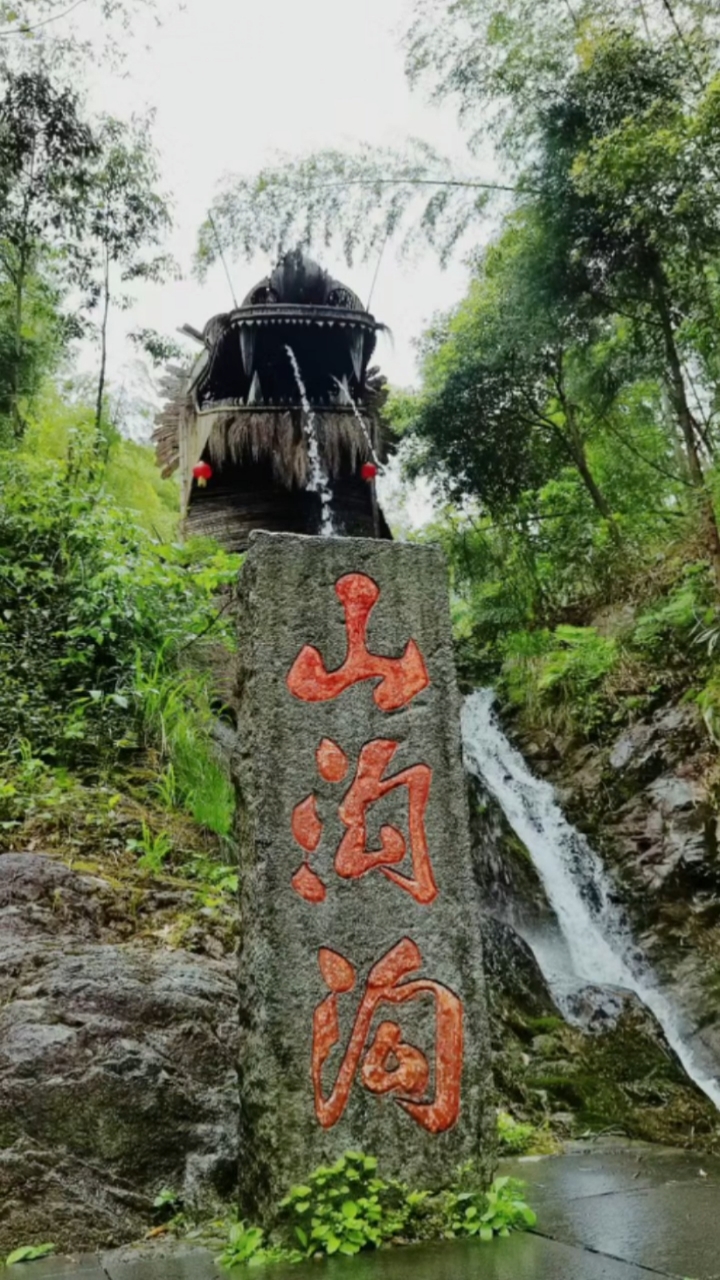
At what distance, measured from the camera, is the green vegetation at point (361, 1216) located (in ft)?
9.08

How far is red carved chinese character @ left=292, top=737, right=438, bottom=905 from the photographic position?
3.12 metres

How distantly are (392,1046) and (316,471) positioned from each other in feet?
28.5

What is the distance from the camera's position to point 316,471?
36.3 feet

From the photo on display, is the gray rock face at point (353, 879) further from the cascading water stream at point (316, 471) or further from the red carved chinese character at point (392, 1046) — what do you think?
the cascading water stream at point (316, 471)

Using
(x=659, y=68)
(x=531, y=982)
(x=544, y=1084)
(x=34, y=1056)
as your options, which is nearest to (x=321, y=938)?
(x=34, y=1056)

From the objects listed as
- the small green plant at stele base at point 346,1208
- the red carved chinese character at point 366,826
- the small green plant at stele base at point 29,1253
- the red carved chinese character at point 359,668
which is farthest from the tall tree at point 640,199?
the small green plant at stele base at point 29,1253

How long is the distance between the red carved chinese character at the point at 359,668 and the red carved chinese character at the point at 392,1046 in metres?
0.84

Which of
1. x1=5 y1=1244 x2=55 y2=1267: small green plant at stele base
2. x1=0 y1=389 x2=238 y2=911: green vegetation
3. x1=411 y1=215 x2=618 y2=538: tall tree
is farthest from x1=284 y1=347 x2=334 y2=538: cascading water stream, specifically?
x1=5 y1=1244 x2=55 y2=1267: small green plant at stele base

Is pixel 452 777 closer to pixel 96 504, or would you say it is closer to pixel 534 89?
pixel 96 504

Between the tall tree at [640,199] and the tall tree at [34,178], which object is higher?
the tall tree at [34,178]

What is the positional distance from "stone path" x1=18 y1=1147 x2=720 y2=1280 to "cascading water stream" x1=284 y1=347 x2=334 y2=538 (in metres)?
8.39

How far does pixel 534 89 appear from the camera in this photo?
31.4 feet

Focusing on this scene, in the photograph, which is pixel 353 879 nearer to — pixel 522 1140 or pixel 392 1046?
pixel 392 1046

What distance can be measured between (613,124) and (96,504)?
6.06 metres
